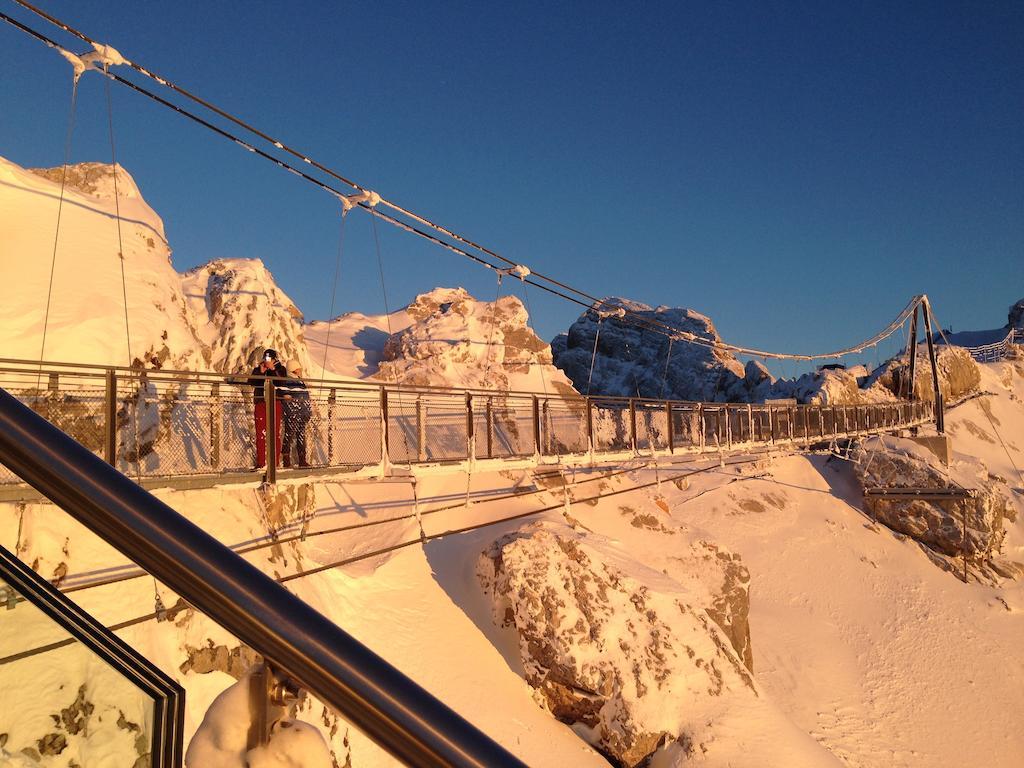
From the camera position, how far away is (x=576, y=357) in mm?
50656

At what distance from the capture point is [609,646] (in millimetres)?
10641

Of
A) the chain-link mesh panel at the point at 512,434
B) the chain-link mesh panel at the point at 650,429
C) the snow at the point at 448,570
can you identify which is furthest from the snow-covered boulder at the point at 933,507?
the chain-link mesh panel at the point at 512,434

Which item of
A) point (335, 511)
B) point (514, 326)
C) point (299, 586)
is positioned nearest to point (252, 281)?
point (335, 511)

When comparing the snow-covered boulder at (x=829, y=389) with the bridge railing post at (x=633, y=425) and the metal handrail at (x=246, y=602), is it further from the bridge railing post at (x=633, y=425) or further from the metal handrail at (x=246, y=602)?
the metal handrail at (x=246, y=602)

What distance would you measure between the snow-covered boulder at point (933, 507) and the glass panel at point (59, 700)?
28571 millimetres

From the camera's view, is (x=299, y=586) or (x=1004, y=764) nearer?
(x=299, y=586)

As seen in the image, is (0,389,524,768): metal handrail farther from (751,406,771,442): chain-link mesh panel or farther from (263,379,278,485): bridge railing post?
(751,406,771,442): chain-link mesh panel

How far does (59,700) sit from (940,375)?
52383mm

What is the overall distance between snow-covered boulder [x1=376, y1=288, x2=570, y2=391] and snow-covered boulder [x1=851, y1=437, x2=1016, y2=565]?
12.8 metres

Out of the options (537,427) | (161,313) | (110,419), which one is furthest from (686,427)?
(110,419)

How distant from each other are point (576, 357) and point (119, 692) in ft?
164

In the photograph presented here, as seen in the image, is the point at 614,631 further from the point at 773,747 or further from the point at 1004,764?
the point at 1004,764

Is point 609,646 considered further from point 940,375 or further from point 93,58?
point 940,375

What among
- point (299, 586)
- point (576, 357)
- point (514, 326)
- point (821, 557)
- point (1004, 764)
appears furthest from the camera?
point (576, 357)
